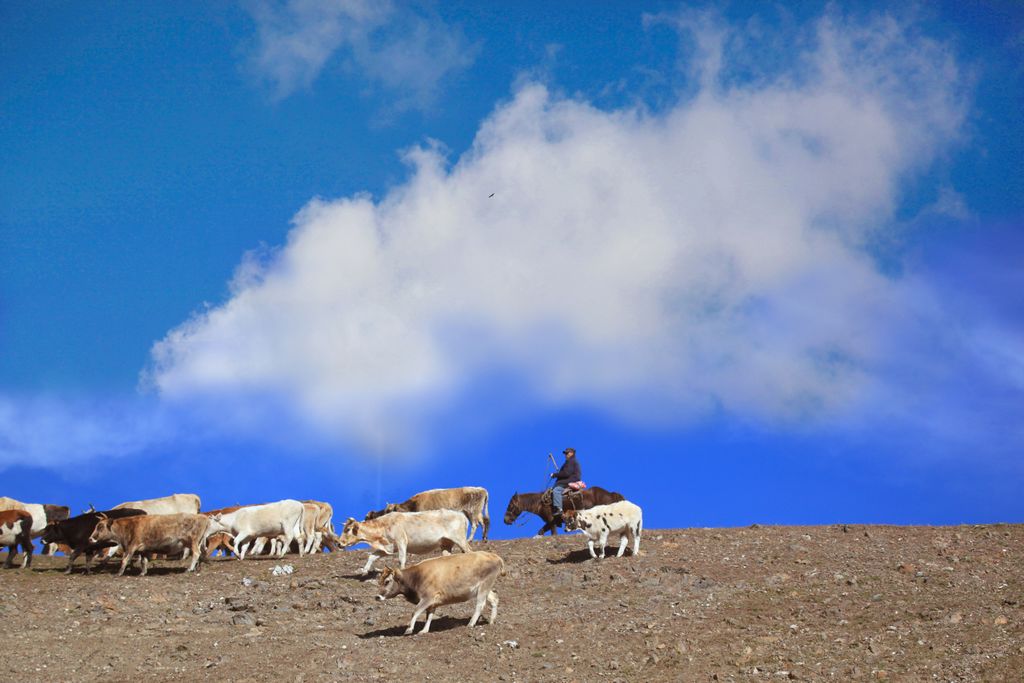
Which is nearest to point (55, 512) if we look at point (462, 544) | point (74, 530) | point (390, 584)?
point (74, 530)

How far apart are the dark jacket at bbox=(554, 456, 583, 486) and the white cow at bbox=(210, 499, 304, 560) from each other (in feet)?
24.7

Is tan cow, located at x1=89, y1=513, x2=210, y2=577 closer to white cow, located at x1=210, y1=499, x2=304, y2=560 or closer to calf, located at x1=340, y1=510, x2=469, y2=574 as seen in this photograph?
white cow, located at x1=210, y1=499, x2=304, y2=560

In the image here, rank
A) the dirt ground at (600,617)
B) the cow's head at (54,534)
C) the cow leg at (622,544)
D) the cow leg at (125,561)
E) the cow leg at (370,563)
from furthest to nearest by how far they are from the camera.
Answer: the cow's head at (54,534), the cow leg at (125,561), the cow leg at (622,544), the cow leg at (370,563), the dirt ground at (600,617)

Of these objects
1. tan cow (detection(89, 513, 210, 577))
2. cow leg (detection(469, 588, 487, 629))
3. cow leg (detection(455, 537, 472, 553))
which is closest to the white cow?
tan cow (detection(89, 513, 210, 577))

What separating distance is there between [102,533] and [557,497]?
12275mm

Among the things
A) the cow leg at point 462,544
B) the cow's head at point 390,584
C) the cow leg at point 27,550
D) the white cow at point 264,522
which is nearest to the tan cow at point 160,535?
the white cow at point 264,522

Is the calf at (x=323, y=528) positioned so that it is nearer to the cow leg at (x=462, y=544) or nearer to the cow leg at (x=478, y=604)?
the cow leg at (x=462, y=544)

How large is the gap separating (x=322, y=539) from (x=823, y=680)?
1694 centimetres

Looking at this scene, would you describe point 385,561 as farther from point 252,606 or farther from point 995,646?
point 995,646

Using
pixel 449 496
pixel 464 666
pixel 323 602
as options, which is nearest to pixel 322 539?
pixel 449 496

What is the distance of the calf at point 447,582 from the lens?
18.1 m

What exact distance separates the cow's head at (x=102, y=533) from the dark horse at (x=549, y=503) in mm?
11751

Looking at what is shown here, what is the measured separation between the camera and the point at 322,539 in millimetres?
28781

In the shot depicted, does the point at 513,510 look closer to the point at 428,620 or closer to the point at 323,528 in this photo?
the point at 323,528
